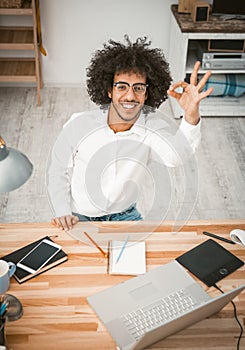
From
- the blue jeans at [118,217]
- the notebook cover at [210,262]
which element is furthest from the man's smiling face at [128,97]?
the notebook cover at [210,262]

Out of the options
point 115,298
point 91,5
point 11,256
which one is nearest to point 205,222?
point 115,298

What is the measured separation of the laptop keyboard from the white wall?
321cm

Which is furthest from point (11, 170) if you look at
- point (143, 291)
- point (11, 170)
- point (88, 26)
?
point (88, 26)

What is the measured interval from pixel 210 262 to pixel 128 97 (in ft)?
2.20

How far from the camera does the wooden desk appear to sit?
165cm

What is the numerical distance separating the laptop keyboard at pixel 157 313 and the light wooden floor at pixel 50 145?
1.01 metres

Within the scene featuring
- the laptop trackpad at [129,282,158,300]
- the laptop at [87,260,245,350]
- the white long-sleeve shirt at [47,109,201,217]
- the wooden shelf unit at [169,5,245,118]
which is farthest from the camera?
the wooden shelf unit at [169,5,245,118]

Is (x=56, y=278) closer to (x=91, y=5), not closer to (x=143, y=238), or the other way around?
(x=143, y=238)

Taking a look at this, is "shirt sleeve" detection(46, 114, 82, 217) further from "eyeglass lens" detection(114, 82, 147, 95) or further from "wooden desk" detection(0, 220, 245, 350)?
"eyeglass lens" detection(114, 82, 147, 95)

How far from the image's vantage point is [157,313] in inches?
68.5

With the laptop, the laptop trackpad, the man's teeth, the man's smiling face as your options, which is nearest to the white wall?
the man's smiling face

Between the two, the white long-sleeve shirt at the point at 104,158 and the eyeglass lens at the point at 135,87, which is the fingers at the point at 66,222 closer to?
the white long-sleeve shirt at the point at 104,158

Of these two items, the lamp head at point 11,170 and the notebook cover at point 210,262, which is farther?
the notebook cover at point 210,262

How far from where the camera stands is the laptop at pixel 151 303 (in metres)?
1.63
